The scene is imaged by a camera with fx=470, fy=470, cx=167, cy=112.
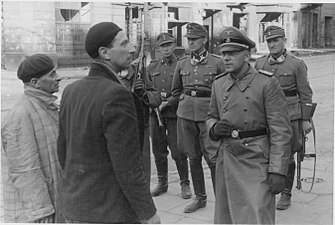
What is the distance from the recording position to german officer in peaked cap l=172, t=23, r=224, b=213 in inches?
182

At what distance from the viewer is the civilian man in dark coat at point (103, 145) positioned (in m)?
2.21

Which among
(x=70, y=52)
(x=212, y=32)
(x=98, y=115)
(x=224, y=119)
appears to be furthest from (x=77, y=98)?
(x=212, y=32)

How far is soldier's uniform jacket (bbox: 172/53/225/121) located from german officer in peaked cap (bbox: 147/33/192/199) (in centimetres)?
25

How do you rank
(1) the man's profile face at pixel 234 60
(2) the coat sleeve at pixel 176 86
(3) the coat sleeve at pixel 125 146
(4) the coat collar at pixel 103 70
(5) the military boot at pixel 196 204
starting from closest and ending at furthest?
(3) the coat sleeve at pixel 125 146 < (4) the coat collar at pixel 103 70 < (1) the man's profile face at pixel 234 60 < (5) the military boot at pixel 196 204 < (2) the coat sleeve at pixel 176 86

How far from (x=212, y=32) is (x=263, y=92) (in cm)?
1033

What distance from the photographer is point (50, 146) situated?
2.82 metres

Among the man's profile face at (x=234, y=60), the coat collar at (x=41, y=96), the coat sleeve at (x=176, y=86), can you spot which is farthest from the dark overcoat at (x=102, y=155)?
the coat sleeve at (x=176, y=86)

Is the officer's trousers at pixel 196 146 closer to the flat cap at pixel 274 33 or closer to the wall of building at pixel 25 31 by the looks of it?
the flat cap at pixel 274 33

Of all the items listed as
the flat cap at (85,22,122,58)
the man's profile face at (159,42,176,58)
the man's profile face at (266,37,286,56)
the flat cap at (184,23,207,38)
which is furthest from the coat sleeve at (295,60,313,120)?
the flat cap at (85,22,122,58)

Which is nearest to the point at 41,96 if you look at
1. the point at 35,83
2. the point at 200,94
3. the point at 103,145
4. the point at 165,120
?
the point at 35,83

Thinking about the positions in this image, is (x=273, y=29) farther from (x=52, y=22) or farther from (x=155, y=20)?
(x=52, y=22)

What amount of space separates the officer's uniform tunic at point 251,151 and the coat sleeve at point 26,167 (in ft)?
3.93

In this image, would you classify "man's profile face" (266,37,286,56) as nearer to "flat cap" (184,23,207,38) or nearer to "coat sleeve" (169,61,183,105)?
"flat cap" (184,23,207,38)

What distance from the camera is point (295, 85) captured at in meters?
4.66
